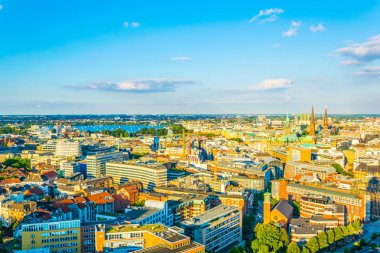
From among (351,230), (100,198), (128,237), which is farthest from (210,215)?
(351,230)

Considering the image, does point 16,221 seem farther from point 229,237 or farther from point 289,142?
point 289,142

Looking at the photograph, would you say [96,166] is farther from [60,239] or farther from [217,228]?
[217,228]

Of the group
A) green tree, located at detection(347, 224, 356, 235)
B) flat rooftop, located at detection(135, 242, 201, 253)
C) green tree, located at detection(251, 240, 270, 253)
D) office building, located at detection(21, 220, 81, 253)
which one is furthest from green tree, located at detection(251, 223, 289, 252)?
office building, located at detection(21, 220, 81, 253)

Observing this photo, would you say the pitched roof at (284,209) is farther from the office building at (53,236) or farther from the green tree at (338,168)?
A: the green tree at (338,168)

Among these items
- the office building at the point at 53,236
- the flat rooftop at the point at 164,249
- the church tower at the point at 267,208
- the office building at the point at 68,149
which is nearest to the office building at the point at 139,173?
the church tower at the point at 267,208

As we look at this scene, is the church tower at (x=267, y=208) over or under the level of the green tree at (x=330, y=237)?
over

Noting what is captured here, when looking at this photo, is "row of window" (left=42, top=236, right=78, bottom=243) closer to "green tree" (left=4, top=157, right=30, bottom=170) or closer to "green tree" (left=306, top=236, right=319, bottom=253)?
"green tree" (left=306, top=236, right=319, bottom=253)
